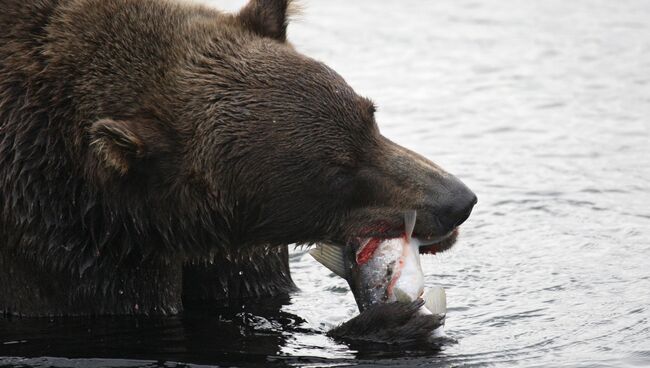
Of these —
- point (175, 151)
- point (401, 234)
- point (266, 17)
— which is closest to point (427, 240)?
point (401, 234)

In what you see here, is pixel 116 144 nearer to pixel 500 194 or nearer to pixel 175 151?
pixel 175 151

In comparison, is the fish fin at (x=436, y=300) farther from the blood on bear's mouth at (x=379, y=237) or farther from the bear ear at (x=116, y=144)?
the bear ear at (x=116, y=144)

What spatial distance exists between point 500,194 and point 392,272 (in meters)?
3.17

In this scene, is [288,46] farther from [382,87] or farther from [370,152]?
[382,87]

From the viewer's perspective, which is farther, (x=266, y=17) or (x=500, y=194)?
(x=500, y=194)

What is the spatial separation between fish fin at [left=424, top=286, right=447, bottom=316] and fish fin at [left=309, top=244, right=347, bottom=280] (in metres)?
0.51

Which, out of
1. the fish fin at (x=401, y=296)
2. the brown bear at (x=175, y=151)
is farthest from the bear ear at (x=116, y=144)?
the fish fin at (x=401, y=296)

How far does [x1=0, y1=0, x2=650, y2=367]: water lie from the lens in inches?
301

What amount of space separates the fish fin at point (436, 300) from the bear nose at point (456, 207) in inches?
16.3

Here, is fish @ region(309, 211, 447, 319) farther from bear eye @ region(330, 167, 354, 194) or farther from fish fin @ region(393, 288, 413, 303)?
bear eye @ region(330, 167, 354, 194)

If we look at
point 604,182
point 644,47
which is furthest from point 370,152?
point 644,47

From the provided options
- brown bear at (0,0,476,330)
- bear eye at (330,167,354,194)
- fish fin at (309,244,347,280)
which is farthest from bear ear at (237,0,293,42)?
fish fin at (309,244,347,280)

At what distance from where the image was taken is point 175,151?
720cm

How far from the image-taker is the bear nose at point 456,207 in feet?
23.4
